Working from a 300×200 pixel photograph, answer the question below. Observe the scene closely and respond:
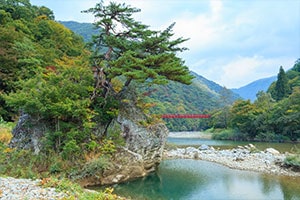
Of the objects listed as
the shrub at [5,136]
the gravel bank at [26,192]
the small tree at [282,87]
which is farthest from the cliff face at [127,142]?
the small tree at [282,87]

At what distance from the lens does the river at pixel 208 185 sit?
7762 millimetres

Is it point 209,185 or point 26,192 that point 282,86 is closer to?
point 209,185

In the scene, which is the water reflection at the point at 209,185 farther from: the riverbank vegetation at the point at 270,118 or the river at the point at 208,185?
the riverbank vegetation at the point at 270,118

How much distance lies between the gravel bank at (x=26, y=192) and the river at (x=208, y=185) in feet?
9.83

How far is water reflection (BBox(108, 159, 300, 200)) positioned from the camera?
7.78m

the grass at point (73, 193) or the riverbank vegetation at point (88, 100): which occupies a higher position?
the riverbank vegetation at point (88, 100)

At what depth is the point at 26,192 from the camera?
4.81 meters

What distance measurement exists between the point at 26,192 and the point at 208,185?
20.1 ft

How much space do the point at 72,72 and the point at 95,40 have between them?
2.00 metres

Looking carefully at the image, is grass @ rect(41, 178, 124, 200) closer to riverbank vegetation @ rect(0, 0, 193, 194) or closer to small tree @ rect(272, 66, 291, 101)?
riverbank vegetation @ rect(0, 0, 193, 194)

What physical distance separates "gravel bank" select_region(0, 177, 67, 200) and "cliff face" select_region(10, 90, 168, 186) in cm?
301

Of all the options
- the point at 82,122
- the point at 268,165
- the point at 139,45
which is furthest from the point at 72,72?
the point at 268,165

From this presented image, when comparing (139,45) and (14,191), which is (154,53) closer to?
(139,45)

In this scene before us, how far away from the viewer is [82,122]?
8.95m
